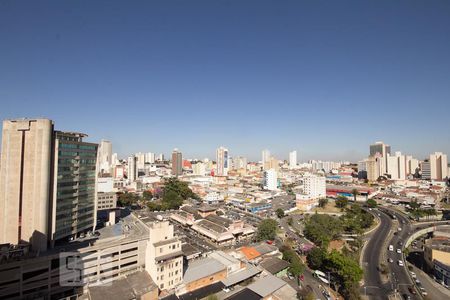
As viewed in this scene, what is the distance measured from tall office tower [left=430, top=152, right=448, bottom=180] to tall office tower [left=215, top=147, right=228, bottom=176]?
2099 inches

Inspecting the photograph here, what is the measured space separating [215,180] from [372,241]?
4221cm

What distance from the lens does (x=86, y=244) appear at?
14.4 metres

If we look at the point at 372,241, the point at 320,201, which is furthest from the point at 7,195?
the point at 320,201

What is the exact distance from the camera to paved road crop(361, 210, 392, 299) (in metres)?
14.8

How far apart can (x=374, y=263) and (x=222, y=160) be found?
55.6 metres

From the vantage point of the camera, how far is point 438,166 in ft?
197

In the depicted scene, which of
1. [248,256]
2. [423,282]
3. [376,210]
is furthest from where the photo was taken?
[376,210]

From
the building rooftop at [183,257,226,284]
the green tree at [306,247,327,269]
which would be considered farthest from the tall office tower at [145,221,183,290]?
the green tree at [306,247,327,269]

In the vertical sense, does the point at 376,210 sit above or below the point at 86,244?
below

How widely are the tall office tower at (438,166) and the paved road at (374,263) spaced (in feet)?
146

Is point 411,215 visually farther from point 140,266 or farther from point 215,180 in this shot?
point 215,180

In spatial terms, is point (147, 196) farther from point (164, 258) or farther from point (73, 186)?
point (164, 258)

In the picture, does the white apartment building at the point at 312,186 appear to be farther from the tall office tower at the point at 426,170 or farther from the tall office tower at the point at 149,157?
the tall office tower at the point at 149,157

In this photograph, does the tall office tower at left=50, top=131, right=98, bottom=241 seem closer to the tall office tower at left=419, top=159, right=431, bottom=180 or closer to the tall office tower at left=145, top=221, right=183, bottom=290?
the tall office tower at left=145, top=221, right=183, bottom=290
